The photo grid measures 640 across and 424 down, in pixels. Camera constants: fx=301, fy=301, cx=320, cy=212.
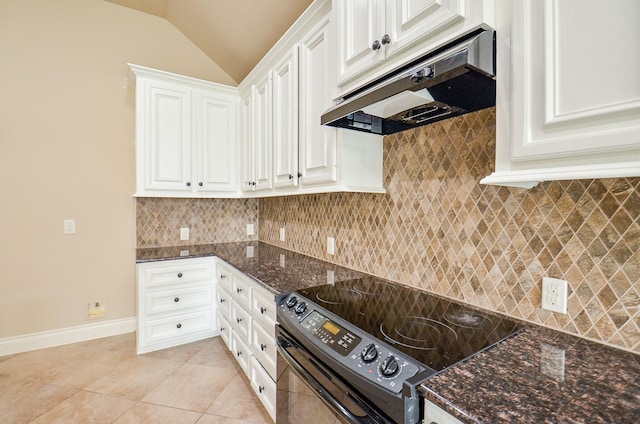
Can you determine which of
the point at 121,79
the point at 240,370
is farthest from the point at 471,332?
the point at 121,79

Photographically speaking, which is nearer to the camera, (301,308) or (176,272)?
(301,308)

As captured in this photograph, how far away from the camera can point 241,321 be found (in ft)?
6.95

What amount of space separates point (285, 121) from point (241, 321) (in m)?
1.43

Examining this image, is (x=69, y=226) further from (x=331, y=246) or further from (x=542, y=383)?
(x=542, y=383)

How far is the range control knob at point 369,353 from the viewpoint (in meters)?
0.92

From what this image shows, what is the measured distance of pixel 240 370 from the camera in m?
2.32

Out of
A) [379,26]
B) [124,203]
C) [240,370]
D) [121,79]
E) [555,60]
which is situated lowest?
[240,370]

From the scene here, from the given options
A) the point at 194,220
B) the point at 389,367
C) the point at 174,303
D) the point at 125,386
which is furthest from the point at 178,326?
the point at 389,367

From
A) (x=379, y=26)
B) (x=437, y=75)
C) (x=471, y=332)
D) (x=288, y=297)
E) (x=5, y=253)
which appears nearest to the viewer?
(x=437, y=75)

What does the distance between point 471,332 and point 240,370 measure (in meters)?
1.88

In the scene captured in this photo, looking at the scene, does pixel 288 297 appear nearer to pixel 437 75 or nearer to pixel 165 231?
pixel 437 75

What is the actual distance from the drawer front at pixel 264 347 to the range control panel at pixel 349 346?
0.95 ft

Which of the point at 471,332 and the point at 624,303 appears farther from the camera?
the point at 471,332

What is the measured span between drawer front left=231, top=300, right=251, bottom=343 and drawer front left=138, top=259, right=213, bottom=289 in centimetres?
55
